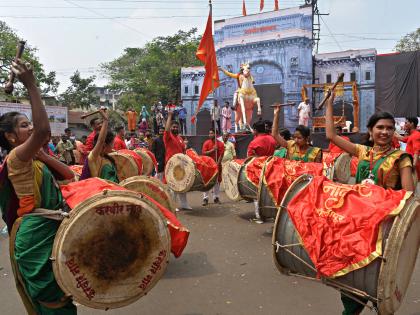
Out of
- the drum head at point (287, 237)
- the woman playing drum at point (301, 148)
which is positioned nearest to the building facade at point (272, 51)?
the woman playing drum at point (301, 148)

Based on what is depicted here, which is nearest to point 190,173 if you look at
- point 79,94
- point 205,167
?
point 205,167

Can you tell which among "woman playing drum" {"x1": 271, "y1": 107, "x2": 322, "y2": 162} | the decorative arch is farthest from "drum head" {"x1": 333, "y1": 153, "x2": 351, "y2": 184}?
the decorative arch

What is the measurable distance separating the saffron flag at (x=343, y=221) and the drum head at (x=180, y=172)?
505cm

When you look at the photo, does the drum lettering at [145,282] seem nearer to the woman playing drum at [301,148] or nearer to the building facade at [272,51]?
the woman playing drum at [301,148]

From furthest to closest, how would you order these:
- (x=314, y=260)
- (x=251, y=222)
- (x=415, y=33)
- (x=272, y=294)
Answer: (x=415, y=33) → (x=251, y=222) → (x=272, y=294) → (x=314, y=260)

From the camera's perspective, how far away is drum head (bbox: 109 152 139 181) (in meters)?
6.32

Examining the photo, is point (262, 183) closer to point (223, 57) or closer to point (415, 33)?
point (223, 57)

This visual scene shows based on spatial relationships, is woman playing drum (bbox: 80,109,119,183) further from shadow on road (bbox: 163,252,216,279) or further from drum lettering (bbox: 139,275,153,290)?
drum lettering (bbox: 139,275,153,290)

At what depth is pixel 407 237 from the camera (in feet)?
7.81

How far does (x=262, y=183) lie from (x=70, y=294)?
3.42 metres

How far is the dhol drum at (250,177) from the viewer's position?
20.6ft

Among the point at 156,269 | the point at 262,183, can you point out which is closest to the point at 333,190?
Answer: the point at 156,269

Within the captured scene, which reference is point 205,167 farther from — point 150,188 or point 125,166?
point 150,188

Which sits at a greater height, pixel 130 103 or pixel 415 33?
pixel 415 33
